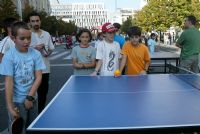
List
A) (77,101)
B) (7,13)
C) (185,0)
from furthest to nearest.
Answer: (7,13) < (185,0) < (77,101)

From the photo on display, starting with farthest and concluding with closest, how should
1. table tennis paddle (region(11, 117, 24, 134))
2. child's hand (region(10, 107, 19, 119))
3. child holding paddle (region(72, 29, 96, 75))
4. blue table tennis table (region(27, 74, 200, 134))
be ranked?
1. child holding paddle (region(72, 29, 96, 75))
2. child's hand (region(10, 107, 19, 119))
3. table tennis paddle (region(11, 117, 24, 134))
4. blue table tennis table (region(27, 74, 200, 134))

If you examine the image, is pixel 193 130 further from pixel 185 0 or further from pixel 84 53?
pixel 185 0

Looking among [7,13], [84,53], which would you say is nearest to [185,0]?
[7,13]

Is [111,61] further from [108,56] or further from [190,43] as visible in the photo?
[190,43]

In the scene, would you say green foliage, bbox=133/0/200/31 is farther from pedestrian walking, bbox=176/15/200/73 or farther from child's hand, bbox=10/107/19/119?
child's hand, bbox=10/107/19/119

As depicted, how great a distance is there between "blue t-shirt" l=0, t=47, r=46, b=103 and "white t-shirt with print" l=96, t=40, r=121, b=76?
6.56 ft

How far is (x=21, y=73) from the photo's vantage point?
428 cm

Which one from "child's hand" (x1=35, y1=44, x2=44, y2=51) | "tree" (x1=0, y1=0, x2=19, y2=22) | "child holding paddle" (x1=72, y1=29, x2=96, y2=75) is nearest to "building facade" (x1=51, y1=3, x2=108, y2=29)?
"tree" (x1=0, y1=0, x2=19, y2=22)

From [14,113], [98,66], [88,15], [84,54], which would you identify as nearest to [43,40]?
[84,54]

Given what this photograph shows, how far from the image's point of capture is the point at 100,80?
5711 mm

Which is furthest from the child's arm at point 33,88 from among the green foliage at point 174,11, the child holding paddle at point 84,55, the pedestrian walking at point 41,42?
the green foliage at point 174,11

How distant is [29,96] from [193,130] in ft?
5.96

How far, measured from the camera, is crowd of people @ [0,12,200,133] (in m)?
4.23

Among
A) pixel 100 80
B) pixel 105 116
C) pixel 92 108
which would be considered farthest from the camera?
pixel 100 80
